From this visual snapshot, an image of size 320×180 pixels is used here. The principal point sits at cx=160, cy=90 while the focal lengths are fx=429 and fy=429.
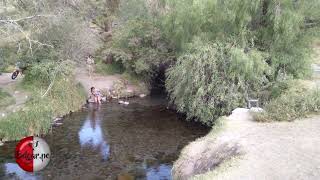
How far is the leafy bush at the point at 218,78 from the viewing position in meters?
22.1

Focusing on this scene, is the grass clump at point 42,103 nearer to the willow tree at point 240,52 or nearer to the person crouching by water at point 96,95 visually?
the person crouching by water at point 96,95

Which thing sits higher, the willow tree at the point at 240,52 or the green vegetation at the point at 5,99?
the willow tree at the point at 240,52

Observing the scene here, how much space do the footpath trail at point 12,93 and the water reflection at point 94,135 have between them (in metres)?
3.80

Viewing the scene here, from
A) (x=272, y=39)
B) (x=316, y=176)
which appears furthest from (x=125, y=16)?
(x=316, y=176)

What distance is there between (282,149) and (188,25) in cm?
1386

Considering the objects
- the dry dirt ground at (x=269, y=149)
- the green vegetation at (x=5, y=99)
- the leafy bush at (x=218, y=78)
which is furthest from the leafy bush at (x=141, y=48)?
the dry dirt ground at (x=269, y=149)

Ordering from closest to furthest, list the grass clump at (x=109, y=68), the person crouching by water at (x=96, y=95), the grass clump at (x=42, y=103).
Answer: the grass clump at (x=42, y=103), the person crouching by water at (x=96, y=95), the grass clump at (x=109, y=68)

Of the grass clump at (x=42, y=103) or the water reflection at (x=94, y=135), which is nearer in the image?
the water reflection at (x=94, y=135)

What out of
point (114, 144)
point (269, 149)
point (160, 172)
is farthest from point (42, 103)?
point (269, 149)

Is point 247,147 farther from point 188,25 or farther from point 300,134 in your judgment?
point 188,25

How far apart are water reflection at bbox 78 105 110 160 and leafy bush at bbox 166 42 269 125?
16.0 feet

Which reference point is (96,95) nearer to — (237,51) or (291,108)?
(237,51)

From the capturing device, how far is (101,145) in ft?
68.3

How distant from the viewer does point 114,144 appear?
2095 cm
